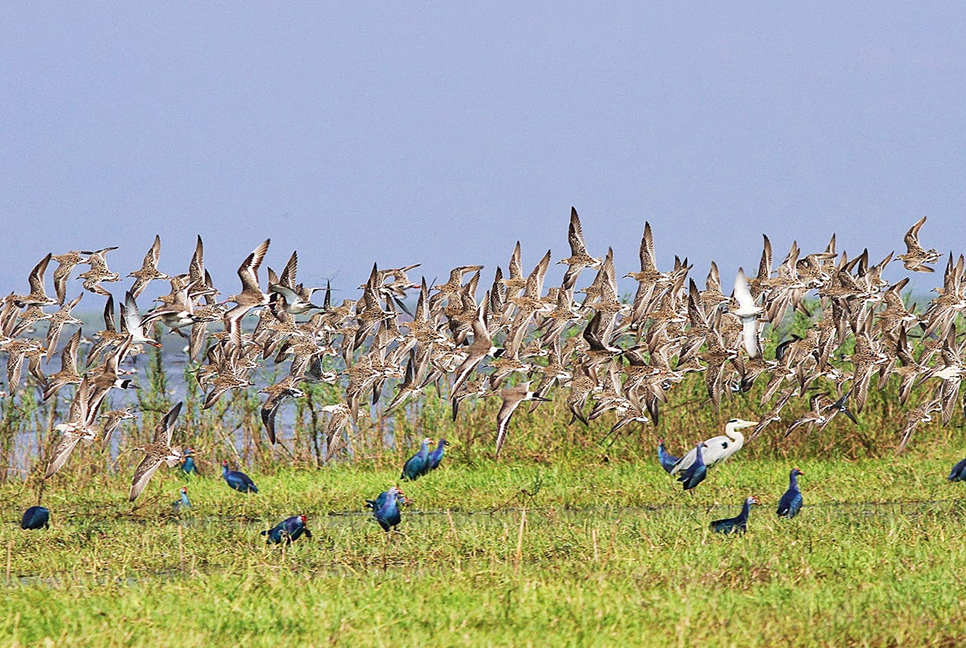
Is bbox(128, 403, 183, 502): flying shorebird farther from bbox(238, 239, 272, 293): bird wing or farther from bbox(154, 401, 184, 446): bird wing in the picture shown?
bbox(238, 239, 272, 293): bird wing

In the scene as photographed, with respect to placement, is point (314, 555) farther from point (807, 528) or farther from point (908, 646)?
point (908, 646)

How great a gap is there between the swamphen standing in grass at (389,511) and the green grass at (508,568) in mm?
122

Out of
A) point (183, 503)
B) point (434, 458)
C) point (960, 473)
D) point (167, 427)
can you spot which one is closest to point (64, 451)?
point (183, 503)

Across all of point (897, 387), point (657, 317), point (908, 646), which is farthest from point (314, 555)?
point (897, 387)

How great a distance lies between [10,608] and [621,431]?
883 centimetres

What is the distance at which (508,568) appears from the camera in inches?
307

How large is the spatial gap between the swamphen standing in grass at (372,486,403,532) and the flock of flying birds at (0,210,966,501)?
107 inches

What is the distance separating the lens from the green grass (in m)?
6.32

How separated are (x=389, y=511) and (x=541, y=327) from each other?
13.4ft

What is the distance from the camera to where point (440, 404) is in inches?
618

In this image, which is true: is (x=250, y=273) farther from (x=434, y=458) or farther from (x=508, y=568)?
(x=508, y=568)

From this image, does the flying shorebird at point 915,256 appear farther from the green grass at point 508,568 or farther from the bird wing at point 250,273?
the bird wing at point 250,273

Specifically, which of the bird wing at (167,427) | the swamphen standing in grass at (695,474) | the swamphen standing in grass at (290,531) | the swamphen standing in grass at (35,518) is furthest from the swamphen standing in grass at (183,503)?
the swamphen standing in grass at (695,474)

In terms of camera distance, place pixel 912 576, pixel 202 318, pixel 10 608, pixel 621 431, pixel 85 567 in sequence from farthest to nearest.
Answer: pixel 621 431 < pixel 202 318 < pixel 85 567 < pixel 912 576 < pixel 10 608
